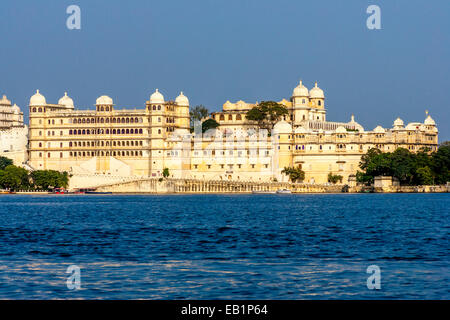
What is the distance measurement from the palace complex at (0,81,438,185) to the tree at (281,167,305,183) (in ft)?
4.76

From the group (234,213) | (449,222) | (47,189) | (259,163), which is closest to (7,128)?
(47,189)

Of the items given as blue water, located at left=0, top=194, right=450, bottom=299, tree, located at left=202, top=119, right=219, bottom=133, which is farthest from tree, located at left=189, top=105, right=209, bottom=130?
blue water, located at left=0, top=194, right=450, bottom=299

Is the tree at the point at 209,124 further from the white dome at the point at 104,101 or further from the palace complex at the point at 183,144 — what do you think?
the white dome at the point at 104,101

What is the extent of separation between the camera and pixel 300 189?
12469 cm

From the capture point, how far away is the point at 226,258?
31.1 m

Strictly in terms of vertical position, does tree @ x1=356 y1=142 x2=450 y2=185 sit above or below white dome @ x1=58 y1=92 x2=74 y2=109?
below

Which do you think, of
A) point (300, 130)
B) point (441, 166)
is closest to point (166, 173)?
point (300, 130)

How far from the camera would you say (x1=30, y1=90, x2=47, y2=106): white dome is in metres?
137

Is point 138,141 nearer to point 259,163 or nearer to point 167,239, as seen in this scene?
point 259,163

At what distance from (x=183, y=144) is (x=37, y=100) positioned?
23.2 meters

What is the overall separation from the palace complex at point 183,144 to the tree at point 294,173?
1.45 metres

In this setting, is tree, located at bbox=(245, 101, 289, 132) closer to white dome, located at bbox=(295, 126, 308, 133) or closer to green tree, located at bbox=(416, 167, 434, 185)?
white dome, located at bbox=(295, 126, 308, 133)

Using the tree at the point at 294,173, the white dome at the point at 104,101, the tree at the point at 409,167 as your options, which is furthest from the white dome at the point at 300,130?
the white dome at the point at 104,101
